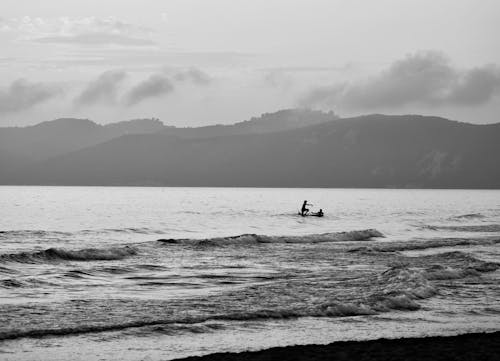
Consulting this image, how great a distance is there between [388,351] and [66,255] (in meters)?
26.2

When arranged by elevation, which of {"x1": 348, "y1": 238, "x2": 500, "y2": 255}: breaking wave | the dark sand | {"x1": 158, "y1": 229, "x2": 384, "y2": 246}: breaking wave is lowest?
{"x1": 158, "y1": 229, "x2": 384, "y2": 246}: breaking wave

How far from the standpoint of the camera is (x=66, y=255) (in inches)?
1505

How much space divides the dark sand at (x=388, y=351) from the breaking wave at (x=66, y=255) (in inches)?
904

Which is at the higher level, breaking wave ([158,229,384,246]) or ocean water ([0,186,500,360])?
ocean water ([0,186,500,360])

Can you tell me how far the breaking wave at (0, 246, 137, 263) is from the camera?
1410 inches

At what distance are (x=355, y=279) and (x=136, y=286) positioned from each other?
8.19 meters

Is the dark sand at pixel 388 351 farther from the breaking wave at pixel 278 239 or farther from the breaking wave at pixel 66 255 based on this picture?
the breaking wave at pixel 278 239

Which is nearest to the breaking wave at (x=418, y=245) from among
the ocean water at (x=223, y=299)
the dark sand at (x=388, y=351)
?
the ocean water at (x=223, y=299)

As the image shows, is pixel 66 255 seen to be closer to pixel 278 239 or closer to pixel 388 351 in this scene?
pixel 278 239

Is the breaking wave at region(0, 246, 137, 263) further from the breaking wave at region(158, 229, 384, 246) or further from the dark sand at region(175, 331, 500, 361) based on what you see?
the dark sand at region(175, 331, 500, 361)

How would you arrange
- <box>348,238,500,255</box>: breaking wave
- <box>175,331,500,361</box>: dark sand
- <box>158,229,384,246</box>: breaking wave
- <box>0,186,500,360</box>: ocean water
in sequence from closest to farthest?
<box>175,331,500,361</box>: dark sand → <box>0,186,500,360</box>: ocean water → <box>348,238,500,255</box>: breaking wave → <box>158,229,384,246</box>: breaking wave

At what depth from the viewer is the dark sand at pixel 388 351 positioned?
581 inches

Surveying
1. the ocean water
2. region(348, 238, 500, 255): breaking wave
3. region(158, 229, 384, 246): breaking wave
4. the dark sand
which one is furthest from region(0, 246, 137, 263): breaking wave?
the dark sand

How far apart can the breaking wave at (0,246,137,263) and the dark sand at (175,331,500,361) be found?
2296 cm
